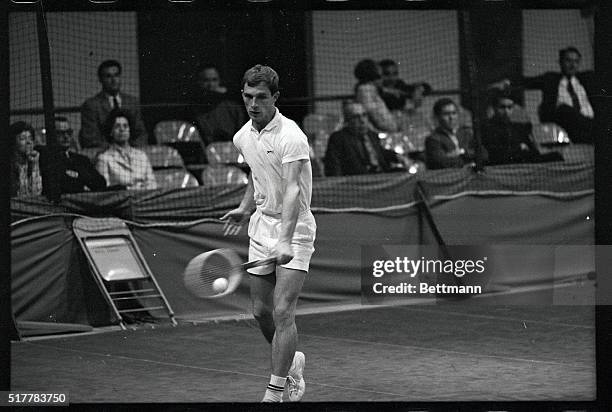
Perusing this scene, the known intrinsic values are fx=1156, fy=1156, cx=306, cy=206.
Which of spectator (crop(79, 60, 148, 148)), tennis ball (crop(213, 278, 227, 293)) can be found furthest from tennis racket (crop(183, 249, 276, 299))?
spectator (crop(79, 60, 148, 148))

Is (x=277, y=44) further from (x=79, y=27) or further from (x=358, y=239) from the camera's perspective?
(x=358, y=239)

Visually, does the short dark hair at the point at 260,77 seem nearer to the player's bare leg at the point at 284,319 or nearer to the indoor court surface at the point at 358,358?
the player's bare leg at the point at 284,319

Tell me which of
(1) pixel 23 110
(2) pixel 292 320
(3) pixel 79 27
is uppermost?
(3) pixel 79 27

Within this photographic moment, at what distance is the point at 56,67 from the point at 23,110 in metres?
0.39

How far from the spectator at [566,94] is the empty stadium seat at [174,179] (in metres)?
2.38

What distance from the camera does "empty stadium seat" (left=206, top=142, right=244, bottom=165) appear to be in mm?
8609

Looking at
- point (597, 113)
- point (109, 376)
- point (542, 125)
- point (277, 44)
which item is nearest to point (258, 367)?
point (109, 376)

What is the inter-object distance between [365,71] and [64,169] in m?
2.35

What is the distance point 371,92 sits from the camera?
28.8 feet

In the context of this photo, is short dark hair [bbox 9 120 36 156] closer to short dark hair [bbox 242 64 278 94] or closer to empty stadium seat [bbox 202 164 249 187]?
empty stadium seat [bbox 202 164 249 187]

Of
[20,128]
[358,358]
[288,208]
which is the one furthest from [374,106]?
[288,208]

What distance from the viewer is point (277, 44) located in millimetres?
6785

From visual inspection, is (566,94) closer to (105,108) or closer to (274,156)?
(105,108)

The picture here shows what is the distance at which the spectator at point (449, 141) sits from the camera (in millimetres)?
8883
